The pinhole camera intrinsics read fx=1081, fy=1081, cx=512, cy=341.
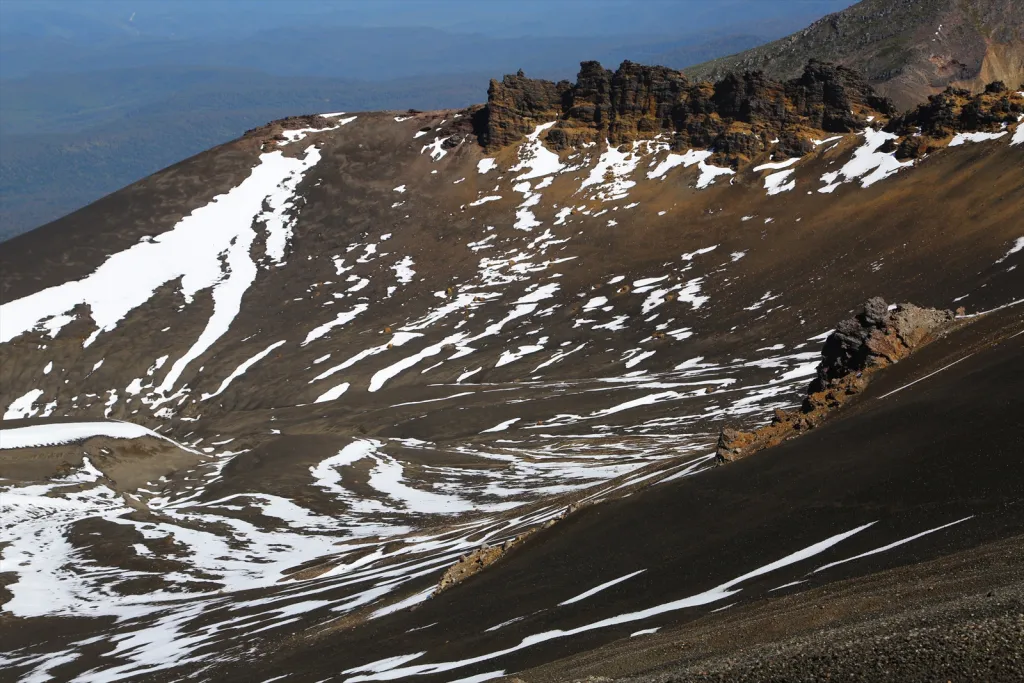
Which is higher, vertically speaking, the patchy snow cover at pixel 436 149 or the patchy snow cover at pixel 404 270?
the patchy snow cover at pixel 436 149

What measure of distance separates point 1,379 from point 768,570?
370 feet

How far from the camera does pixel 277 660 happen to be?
37.9 metres

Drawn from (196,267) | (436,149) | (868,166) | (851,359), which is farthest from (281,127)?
(851,359)

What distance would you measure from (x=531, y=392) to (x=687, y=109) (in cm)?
6620

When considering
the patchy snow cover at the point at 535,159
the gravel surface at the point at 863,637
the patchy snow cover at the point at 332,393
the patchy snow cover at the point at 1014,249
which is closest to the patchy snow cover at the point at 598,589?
the gravel surface at the point at 863,637

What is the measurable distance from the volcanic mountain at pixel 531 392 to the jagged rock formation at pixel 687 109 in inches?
22.5

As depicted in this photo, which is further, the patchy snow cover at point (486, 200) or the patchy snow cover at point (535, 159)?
the patchy snow cover at point (535, 159)

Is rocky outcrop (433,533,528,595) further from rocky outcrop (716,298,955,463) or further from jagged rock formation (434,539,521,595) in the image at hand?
rocky outcrop (716,298,955,463)

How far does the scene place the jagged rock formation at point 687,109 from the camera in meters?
136

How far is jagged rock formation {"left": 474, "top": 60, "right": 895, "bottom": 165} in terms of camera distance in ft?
446

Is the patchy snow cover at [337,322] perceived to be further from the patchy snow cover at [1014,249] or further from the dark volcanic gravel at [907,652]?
the dark volcanic gravel at [907,652]

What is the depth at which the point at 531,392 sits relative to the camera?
311ft

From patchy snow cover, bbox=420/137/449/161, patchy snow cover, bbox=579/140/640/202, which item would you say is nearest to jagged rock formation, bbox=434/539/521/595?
patchy snow cover, bbox=579/140/640/202

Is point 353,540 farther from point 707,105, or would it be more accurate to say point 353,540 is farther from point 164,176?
point 164,176
